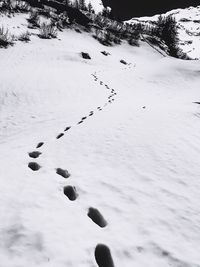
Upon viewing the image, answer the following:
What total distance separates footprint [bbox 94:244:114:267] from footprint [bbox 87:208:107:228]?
342 millimetres

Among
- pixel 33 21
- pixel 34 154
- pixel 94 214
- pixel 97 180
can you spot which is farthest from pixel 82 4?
pixel 94 214

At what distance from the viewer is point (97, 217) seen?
3.03 meters

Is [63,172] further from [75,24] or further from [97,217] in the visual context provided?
[75,24]

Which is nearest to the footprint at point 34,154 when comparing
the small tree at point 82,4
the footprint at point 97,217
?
the footprint at point 97,217

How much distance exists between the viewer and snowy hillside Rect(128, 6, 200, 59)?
84.6 m

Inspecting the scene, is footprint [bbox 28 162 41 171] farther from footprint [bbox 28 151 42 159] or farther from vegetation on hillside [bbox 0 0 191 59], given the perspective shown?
vegetation on hillside [bbox 0 0 191 59]

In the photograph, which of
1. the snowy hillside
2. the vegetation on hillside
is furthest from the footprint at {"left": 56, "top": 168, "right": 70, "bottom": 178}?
the snowy hillside

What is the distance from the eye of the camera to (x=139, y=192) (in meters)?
3.59

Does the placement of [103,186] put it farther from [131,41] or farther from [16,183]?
[131,41]

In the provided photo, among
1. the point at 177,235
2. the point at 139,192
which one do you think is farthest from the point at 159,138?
the point at 177,235

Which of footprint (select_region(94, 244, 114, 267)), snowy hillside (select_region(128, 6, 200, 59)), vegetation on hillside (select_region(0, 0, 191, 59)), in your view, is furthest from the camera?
snowy hillside (select_region(128, 6, 200, 59))

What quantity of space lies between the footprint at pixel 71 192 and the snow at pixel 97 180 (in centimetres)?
6

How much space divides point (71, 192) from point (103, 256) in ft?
3.64

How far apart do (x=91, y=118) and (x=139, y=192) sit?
3846 mm
